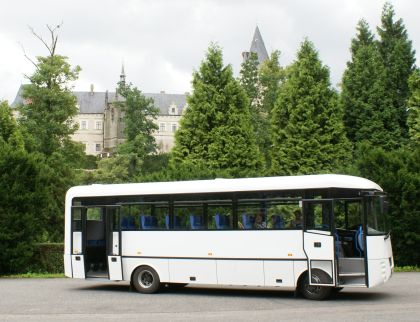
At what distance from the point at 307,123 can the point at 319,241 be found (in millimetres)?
25132

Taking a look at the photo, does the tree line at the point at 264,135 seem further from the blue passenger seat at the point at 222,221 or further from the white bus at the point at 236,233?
the blue passenger seat at the point at 222,221

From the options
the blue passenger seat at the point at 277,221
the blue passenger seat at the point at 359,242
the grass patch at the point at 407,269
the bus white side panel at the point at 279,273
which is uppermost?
the blue passenger seat at the point at 277,221

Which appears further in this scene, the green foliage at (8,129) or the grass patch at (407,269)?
the green foliage at (8,129)

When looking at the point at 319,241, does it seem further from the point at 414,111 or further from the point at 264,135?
the point at 264,135

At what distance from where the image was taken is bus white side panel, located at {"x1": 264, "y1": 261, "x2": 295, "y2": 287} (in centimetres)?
1561

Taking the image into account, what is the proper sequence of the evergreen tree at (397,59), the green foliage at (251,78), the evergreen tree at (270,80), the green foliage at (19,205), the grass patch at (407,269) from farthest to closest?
1. the green foliage at (251,78)
2. the evergreen tree at (270,80)
3. the evergreen tree at (397,59)
4. the green foliage at (19,205)
5. the grass patch at (407,269)

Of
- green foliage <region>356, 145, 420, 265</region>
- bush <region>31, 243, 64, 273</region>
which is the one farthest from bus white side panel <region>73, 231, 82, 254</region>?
green foliage <region>356, 145, 420, 265</region>

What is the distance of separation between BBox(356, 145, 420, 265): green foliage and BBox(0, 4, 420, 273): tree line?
1.4 inches

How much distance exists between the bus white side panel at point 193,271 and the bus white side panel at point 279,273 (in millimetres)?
1442

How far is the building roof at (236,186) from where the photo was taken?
614 inches

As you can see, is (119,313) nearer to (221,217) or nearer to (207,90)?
(221,217)

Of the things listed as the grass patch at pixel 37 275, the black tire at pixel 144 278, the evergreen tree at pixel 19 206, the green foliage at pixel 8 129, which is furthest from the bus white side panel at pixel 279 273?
the green foliage at pixel 8 129

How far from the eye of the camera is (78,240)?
1873 centimetres

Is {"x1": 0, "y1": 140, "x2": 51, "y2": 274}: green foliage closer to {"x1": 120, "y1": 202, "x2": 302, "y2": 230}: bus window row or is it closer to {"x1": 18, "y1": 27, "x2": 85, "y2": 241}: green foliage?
{"x1": 120, "y1": 202, "x2": 302, "y2": 230}: bus window row
